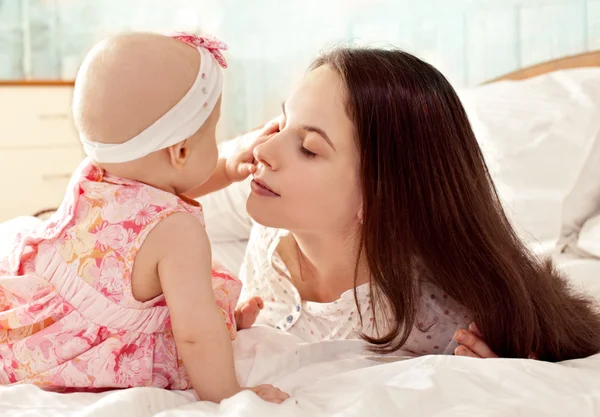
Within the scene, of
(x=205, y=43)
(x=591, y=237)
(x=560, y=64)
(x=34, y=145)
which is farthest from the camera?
(x=34, y=145)

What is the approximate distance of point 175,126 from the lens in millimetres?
1112

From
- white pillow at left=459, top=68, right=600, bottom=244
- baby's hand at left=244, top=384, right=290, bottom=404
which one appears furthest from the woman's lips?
white pillow at left=459, top=68, right=600, bottom=244

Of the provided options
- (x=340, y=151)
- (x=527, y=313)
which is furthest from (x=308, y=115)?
(x=527, y=313)

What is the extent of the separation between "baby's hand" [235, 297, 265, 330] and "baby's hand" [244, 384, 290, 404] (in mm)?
289

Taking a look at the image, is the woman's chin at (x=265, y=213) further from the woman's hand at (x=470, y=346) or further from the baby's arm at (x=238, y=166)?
the woman's hand at (x=470, y=346)

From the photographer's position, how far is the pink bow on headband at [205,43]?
1.17 meters

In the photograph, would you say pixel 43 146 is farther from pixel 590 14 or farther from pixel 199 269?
pixel 199 269

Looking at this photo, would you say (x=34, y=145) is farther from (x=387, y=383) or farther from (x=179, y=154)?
(x=387, y=383)

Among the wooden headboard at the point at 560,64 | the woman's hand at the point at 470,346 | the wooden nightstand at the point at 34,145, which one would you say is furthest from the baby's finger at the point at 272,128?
the wooden nightstand at the point at 34,145

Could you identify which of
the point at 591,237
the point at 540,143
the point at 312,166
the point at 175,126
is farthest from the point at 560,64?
the point at 175,126

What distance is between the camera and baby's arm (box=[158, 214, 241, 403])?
1093mm

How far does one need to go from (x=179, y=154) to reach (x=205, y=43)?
0.18m

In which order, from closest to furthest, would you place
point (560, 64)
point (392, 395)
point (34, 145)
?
point (392, 395), point (560, 64), point (34, 145)

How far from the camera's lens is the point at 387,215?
1.30 metres
